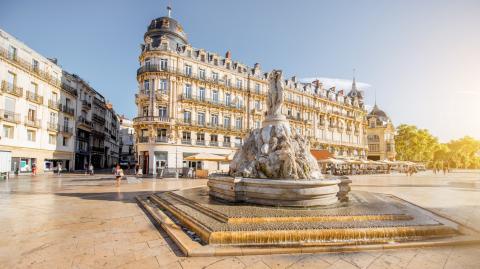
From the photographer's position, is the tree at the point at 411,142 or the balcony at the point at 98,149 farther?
the tree at the point at 411,142

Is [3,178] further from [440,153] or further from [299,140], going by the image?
[440,153]

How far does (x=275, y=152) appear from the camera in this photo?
952cm

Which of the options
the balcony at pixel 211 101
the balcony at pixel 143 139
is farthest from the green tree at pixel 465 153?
the balcony at pixel 143 139

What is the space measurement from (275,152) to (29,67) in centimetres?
3172

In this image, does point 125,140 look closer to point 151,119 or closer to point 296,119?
point 151,119

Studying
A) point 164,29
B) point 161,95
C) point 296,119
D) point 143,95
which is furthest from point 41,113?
point 296,119

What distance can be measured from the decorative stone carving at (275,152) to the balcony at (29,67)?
2846 centimetres

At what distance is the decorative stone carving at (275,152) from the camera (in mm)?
9156

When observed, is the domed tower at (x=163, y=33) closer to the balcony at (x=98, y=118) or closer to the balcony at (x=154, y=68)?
the balcony at (x=154, y=68)

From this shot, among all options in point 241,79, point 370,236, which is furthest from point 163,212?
point 241,79

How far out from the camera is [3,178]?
68.1 feet

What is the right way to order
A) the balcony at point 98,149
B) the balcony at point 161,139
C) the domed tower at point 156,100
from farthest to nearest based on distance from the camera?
the balcony at point 98,149 < the balcony at point 161,139 < the domed tower at point 156,100

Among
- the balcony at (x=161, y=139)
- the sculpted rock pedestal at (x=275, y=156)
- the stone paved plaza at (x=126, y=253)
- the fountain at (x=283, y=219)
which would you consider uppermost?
the balcony at (x=161, y=139)

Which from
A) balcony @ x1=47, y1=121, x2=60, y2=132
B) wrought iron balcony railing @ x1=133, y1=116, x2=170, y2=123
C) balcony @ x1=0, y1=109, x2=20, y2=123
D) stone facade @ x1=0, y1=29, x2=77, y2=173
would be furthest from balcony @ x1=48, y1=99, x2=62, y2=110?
wrought iron balcony railing @ x1=133, y1=116, x2=170, y2=123
